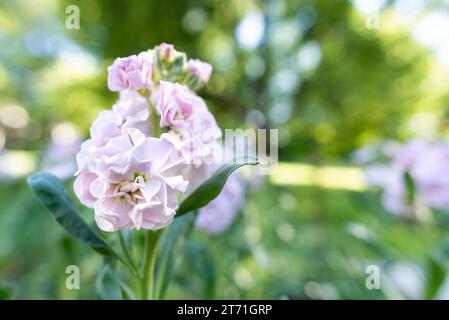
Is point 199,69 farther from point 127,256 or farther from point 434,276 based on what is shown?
point 434,276

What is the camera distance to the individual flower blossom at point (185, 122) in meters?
0.47

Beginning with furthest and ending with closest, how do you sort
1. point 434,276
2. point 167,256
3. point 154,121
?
1. point 434,276
2. point 167,256
3. point 154,121

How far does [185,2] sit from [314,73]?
3.58 ft

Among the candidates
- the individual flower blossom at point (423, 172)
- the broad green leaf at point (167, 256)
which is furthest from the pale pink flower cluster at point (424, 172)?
the broad green leaf at point (167, 256)

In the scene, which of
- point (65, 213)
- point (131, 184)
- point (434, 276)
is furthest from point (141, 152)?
point (434, 276)

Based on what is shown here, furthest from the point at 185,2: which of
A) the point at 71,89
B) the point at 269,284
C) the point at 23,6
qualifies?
the point at 23,6

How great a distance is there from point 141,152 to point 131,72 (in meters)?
0.10

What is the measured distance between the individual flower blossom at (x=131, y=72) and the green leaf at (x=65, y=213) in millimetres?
154

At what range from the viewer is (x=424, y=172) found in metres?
1.17

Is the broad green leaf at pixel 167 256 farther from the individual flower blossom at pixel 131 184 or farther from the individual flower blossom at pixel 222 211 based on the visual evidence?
the individual flower blossom at pixel 222 211

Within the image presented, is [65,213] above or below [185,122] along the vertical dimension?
below

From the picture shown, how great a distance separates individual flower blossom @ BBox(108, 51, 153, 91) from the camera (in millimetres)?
489
